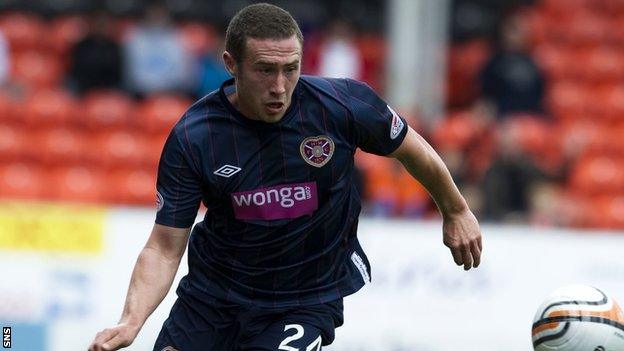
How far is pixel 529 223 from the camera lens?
36.5ft

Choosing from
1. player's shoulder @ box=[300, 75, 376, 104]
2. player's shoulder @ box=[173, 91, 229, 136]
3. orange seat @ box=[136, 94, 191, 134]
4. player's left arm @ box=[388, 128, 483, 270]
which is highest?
player's shoulder @ box=[300, 75, 376, 104]

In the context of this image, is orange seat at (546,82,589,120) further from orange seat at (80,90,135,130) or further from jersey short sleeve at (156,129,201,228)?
jersey short sleeve at (156,129,201,228)

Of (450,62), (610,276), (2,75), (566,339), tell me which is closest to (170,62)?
(2,75)

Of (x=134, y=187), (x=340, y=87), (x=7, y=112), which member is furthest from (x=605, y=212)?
(x=340, y=87)

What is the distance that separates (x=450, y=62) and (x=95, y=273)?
6.06 meters

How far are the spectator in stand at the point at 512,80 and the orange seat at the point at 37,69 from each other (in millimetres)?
4644

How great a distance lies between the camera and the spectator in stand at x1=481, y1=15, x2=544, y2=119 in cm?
1310

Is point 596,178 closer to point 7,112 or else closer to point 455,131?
point 455,131

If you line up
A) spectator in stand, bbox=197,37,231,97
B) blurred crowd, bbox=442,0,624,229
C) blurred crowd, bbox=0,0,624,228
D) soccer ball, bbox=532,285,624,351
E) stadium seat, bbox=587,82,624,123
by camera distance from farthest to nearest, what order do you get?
stadium seat, bbox=587,82,624,123, spectator in stand, bbox=197,37,231,97, blurred crowd, bbox=0,0,624,228, blurred crowd, bbox=442,0,624,229, soccer ball, bbox=532,285,624,351

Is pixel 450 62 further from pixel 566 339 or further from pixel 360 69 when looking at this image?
pixel 566 339

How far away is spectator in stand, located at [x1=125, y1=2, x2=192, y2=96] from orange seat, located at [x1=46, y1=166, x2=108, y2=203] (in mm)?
1164

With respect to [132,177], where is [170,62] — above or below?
above

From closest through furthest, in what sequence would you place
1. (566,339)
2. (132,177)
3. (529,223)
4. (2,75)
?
(566,339), (529,223), (132,177), (2,75)

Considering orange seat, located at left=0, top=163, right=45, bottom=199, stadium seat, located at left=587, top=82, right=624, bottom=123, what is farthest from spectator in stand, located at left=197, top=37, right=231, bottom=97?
stadium seat, located at left=587, top=82, right=624, bottom=123
